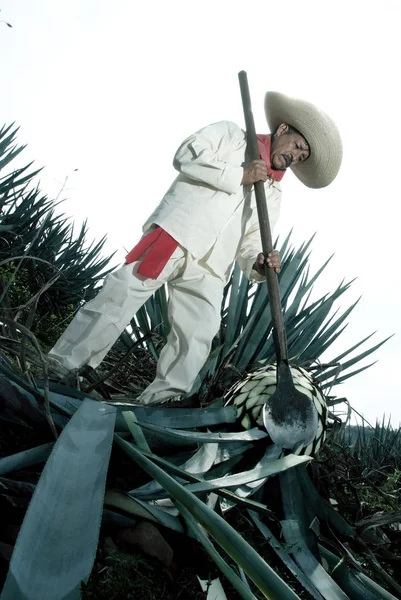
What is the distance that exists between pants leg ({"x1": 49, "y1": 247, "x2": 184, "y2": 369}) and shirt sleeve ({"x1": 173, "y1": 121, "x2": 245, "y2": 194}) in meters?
0.40

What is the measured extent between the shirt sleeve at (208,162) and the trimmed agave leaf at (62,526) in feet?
5.15

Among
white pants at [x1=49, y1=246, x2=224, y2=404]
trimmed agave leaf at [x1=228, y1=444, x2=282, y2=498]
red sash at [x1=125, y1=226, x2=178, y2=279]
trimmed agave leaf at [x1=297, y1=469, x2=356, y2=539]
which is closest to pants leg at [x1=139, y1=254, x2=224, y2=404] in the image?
white pants at [x1=49, y1=246, x2=224, y2=404]

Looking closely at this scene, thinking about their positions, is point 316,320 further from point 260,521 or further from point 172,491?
point 172,491

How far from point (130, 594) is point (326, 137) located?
1.98 metres

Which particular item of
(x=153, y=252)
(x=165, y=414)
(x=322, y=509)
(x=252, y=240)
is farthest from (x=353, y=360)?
(x=165, y=414)

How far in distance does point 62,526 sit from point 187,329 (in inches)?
62.7

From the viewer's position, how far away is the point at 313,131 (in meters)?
2.48

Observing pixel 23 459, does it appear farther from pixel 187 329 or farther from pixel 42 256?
pixel 42 256

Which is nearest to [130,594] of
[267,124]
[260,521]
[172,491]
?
[172,491]

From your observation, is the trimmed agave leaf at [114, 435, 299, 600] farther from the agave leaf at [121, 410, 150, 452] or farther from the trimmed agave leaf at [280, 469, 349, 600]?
the trimmed agave leaf at [280, 469, 349, 600]

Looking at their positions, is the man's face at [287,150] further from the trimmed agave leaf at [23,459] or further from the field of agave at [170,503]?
the trimmed agave leaf at [23,459]

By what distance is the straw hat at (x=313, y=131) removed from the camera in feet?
8.10

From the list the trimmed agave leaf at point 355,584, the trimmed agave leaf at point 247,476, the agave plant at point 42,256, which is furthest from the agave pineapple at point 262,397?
the agave plant at point 42,256

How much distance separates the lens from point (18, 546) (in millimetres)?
765
